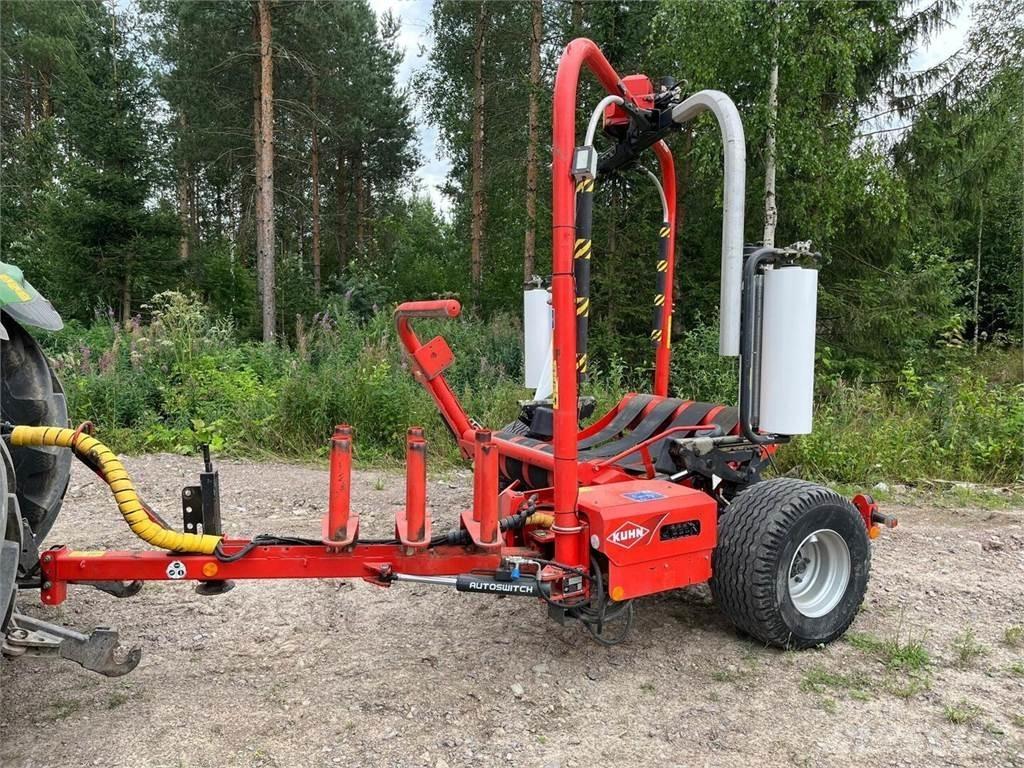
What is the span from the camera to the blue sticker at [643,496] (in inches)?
125

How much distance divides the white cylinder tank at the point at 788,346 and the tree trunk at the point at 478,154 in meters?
13.7

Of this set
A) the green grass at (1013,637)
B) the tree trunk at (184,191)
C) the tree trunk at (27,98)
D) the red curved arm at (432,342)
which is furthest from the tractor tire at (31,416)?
the tree trunk at (27,98)

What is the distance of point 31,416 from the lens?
2.92 metres

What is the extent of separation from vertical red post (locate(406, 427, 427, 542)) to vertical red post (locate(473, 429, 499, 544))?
0.20 meters

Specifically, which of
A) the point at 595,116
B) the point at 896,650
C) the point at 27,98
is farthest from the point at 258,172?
the point at 896,650

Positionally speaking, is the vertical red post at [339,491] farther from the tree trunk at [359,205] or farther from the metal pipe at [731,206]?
the tree trunk at [359,205]

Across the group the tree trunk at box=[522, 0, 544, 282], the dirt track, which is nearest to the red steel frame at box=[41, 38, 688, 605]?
the dirt track

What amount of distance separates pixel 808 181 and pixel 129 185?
37.9ft

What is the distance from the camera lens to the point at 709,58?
10.4m

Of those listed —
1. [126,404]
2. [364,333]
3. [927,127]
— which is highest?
[927,127]

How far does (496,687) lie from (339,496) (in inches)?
41.0

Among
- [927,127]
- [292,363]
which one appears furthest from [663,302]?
[927,127]

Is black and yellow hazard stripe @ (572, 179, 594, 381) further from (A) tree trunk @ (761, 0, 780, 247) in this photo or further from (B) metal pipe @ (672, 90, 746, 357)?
(A) tree trunk @ (761, 0, 780, 247)

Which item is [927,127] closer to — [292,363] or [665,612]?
[292,363]
